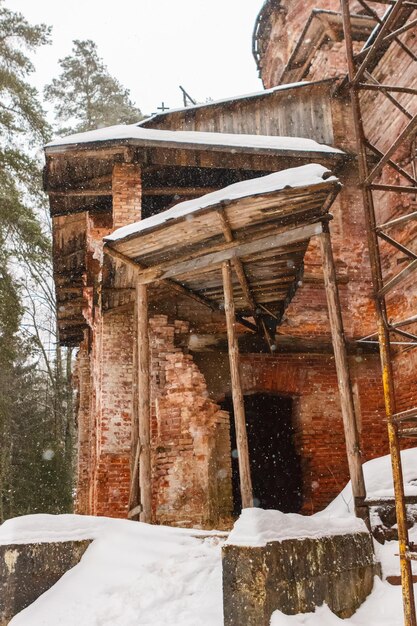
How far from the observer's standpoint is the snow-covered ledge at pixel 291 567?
3730mm

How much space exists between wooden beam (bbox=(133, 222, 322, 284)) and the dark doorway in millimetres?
5367

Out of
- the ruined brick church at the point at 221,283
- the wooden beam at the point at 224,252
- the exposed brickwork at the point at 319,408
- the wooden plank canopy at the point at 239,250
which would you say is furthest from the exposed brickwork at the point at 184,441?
the wooden beam at the point at 224,252

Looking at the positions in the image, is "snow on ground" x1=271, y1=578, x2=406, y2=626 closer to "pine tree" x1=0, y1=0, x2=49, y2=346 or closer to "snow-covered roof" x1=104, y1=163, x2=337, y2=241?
"snow-covered roof" x1=104, y1=163, x2=337, y2=241

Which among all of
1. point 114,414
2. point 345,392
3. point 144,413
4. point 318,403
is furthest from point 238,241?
point 318,403

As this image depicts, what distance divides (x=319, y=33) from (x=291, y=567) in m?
11.1

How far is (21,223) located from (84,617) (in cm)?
1363

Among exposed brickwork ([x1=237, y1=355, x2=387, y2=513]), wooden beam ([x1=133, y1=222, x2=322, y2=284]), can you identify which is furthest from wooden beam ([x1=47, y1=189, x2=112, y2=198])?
exposed brickwork ([x1=237, y1=355, x2=387, y2=513])

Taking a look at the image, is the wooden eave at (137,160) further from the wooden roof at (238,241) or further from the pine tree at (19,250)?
the pine tree at (19,250)

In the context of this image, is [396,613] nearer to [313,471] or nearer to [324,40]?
[313,471]

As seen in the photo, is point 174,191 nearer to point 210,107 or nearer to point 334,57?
point 210,107

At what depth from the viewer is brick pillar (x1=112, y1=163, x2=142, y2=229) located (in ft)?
28.9

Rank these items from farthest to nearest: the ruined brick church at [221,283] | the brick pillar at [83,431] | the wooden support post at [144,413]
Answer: the brick pillar at [83,431], the ruined brick church at [221,283], the wooden support post at [144,413]

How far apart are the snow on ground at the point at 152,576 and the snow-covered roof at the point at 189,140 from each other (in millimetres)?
5701

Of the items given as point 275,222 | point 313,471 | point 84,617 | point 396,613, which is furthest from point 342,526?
point 313,471
